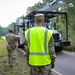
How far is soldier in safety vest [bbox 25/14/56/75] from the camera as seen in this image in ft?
17.5

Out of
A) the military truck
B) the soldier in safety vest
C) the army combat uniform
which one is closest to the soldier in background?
the army combat uniform

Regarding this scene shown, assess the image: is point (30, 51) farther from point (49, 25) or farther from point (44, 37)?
point (49, 25)

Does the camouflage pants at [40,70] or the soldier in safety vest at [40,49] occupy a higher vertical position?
the soldier in safety vest at [40,49]

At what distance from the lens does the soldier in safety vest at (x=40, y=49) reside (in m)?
5.33

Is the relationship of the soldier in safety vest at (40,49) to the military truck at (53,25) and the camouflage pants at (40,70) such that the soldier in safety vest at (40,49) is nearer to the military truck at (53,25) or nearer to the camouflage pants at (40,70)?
the camouflage pants at (40,70)

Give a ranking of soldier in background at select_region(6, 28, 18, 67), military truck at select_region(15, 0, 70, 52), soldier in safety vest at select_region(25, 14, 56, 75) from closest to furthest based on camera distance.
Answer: soldier in safety vest at select_region(25, 14, 56, 75)
soldier in background at select_region(6, 28, 18, 67)
military truck at select_region(15, 0, 70, 52)

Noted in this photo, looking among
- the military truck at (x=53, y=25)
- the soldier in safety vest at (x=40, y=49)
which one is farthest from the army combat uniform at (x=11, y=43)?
the military truck at (x=53, y=25)

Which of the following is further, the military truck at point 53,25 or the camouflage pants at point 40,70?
the military truck at point 53,25

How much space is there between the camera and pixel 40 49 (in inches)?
210

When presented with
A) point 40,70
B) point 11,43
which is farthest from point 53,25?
point 40,70

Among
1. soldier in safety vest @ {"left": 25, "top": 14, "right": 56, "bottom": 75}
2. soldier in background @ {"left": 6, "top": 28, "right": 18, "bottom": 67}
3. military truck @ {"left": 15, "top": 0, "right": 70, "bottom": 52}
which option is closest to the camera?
soldier in safety vest @ {"left": 25, "top": 14, "right": 56, "bottom": 75}

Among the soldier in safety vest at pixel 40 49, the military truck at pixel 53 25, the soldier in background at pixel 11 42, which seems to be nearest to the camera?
the soldier in safety vest at pixel 40 49

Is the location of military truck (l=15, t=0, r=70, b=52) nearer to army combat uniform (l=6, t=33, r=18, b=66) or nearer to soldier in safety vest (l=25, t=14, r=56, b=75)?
army combat uniform (l=6, t=33, r=18, b=66)

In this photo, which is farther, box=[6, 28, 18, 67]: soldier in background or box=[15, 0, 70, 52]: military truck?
box=[15, 0, 70, 52]: military truck
